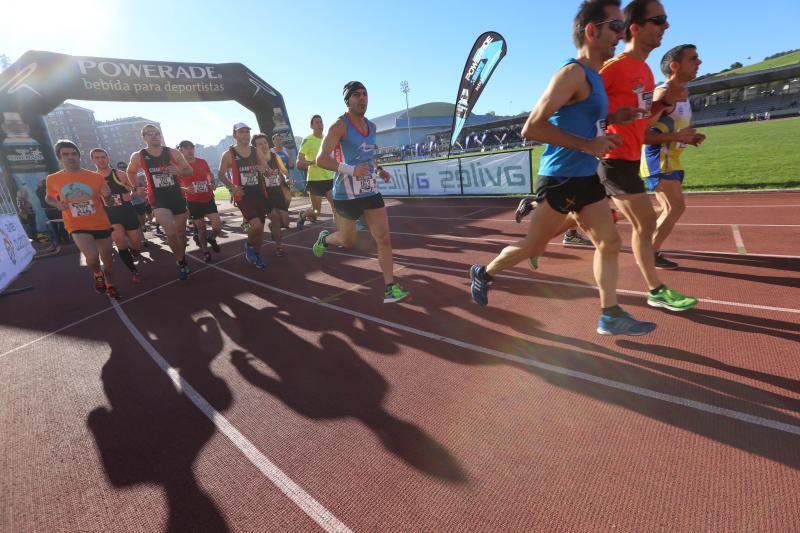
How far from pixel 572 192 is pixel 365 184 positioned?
208cm

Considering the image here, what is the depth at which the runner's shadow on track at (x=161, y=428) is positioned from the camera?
1986 mm

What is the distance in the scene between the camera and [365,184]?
4.05 metres

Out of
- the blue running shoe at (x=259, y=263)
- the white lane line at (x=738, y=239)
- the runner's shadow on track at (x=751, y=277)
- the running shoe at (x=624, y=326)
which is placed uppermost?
the blue running shoe at (x=259, y=263)

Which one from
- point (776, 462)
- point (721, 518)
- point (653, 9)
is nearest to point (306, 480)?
point (721, 518)

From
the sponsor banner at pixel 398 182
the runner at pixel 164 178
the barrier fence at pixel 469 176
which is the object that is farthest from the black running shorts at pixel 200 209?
the sponsor banner at pixel 398 182

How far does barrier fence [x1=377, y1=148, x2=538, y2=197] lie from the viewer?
36.4ft

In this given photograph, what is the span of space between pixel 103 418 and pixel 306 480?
1.92 metres

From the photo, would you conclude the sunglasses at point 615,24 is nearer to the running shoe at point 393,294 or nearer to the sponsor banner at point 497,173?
the running shoe at point 393,294

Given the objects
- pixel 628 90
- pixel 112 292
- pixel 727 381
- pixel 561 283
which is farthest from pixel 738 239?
pixel 112 292

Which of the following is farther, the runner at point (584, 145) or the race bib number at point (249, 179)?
the race bib number at point (249, 179)

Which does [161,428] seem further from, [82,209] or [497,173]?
[497,173]

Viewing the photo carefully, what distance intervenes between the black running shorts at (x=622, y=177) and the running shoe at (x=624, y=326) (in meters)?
1.04

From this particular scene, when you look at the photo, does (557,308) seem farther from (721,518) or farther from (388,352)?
(721,518)

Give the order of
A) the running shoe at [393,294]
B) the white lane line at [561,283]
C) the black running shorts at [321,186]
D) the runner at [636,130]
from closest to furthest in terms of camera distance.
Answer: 1. the runner at [636,130]
2. the white lane line at [561,283]
3. the running shoe at [393,294]
4. the black running shorts at [321,186]
